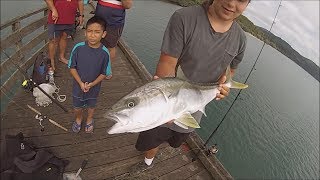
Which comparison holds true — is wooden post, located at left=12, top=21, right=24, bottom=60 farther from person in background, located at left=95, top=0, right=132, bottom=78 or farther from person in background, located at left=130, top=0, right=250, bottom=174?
person in background, located at left=130, top=0, right=250, bottom=174

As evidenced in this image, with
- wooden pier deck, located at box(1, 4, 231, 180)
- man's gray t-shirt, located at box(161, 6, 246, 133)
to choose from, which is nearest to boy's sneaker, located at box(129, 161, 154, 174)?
wooden pier deck, located at box(1, 4, 231, 180)

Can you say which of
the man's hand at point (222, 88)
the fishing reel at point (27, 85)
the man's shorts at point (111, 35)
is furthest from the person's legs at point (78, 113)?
the man's hand at point (222, 88)

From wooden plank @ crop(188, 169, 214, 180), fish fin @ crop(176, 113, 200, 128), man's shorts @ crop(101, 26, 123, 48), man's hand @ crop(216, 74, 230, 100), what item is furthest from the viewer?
man's shorts @ crop(101, 26, 123, 48)

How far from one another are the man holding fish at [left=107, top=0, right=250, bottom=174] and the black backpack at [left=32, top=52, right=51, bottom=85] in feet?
13.1

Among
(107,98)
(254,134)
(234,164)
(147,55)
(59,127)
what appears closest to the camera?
(59,127)

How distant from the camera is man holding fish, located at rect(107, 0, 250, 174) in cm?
190

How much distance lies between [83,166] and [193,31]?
260 cm

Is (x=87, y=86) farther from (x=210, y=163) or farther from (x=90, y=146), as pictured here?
(x=210, y=163)

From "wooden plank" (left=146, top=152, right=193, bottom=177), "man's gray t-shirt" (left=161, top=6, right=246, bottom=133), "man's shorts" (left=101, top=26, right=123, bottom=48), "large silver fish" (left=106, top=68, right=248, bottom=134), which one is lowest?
"wooden plank" (left=146, top=152, right=193, bottom=177)

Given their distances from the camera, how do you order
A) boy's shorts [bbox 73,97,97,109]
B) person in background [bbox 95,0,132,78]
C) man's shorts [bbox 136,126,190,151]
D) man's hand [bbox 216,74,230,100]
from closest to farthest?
man's hand [bbox 216,74,230,100] → man's shorts [bbox 136,126,190,151] → boy's shorts [bbox 73,97,97,109] → person in background [bbox 95,0,132,78]

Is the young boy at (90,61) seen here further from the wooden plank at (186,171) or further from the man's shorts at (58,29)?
the man's shorts at (58,29)

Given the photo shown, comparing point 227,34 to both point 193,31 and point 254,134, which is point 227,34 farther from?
point 254,134

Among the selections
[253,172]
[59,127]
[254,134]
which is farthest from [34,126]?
[254,134]

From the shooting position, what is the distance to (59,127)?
476cm
